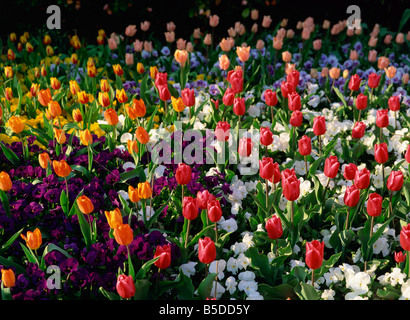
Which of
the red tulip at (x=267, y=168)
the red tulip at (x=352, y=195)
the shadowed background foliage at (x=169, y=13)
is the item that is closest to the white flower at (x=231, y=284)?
the red tulip at (x=267, y=168)

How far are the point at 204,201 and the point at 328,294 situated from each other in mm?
635

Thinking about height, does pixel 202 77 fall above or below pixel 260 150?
above

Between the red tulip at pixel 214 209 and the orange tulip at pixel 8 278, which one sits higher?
the red tulip at pixel 214 209

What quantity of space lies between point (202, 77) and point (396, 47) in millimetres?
2221

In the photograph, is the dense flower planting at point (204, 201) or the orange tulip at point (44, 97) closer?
the dense flower planting at point (204, 201)

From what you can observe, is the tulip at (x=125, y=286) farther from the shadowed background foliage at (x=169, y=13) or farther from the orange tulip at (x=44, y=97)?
the shadowed background foliage at (x=169, y=13)

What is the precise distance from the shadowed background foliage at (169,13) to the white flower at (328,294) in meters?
4.21

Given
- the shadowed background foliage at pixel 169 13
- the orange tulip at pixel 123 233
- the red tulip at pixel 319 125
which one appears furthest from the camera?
the shadowed background foliage at pixel 169 13

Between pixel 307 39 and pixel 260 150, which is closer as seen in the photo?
pixel 260 150

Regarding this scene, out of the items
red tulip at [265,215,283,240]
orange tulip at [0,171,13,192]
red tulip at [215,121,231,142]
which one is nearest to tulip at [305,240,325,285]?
red tulip at [265,215,283,240]

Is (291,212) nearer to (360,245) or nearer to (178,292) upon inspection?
(360,245)

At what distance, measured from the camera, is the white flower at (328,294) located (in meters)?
2.10

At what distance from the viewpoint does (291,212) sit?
2.33 metres
